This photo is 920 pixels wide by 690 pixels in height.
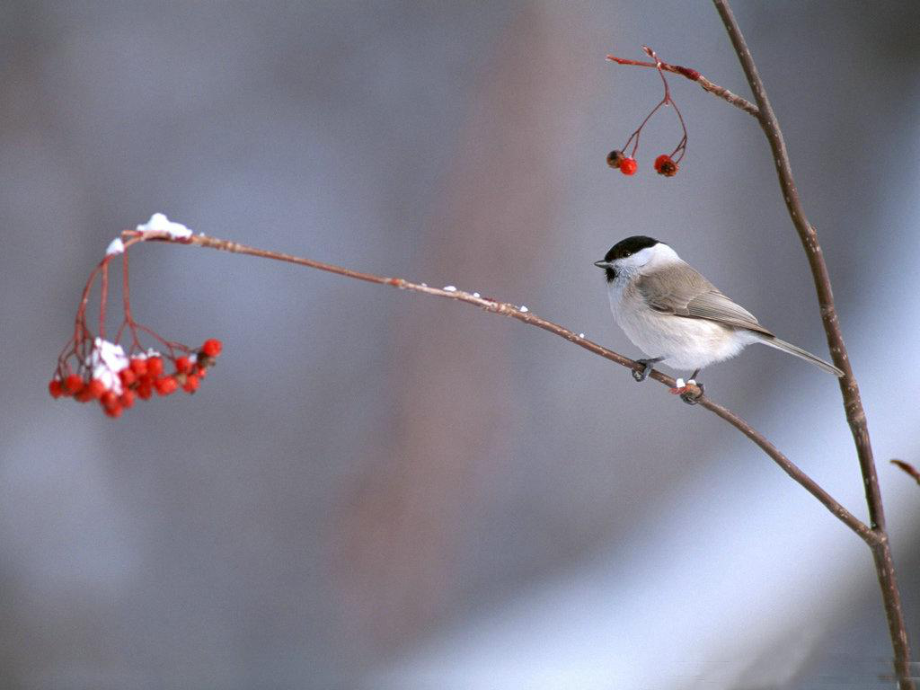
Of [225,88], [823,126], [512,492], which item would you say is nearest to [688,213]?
[823,126]

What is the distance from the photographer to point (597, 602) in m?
1.90

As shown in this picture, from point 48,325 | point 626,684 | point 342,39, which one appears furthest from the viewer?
point 342,39

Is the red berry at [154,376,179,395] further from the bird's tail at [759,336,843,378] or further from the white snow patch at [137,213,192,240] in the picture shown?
the bird's tail at [759,336,843,378]

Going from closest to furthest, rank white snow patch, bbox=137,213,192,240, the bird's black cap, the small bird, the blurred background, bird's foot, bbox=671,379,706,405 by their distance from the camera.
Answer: white snow patch, bbox=137,213,192,240 → bird's foot, bbox=671,379,706,405 → the small bird → the bird's black cap → the blurred background

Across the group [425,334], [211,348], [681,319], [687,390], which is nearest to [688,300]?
[681,319]

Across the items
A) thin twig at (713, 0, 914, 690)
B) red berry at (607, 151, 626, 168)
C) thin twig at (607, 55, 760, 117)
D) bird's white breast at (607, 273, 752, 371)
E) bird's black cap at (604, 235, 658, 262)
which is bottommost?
thin twig at (713, 0, 914, 690)

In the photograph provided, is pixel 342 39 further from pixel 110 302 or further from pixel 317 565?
pixel 317 565

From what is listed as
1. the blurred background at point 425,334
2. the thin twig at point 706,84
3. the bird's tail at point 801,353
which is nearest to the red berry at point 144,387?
the thin twig at point 706,84

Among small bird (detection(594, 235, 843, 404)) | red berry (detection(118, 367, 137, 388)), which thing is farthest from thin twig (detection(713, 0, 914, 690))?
red berry (detection(118, 367, 137, 388))

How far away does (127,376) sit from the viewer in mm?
600

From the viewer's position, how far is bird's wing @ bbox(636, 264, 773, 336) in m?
1.06

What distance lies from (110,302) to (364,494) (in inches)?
27.7

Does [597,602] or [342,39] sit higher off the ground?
[342,39]

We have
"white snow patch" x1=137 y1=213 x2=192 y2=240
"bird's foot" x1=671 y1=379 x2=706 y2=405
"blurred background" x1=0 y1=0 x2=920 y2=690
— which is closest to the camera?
"white snow patch" x1=137 y1=213 x2=192 y2=240
